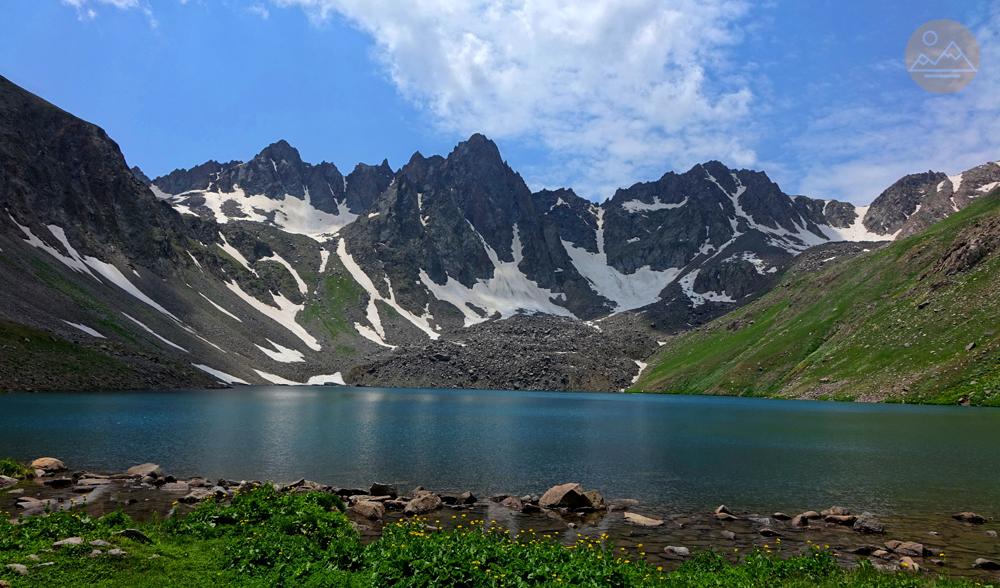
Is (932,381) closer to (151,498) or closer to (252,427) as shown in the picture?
(252,427)

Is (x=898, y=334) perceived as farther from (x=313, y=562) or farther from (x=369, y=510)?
(x=313, y=562)

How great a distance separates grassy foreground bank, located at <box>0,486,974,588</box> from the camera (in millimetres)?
15508

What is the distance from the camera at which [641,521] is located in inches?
1235

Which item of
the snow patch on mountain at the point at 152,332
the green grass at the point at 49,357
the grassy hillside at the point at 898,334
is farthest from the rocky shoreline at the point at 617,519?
the snow patch on mountain at the point at 152,332

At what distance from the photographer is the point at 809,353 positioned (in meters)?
166

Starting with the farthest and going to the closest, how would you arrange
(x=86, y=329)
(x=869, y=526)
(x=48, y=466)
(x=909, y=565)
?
(x=86, y=329) → (x=48, y=466) → (x=869, y=526) → (x=909, y=565)

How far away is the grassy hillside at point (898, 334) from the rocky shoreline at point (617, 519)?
9597 centimetres

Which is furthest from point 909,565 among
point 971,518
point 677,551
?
point 971,518

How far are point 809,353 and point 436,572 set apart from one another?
176 m

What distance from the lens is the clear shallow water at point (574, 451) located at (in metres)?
41.4

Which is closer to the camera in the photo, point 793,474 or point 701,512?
point 701,512

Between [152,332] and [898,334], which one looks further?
[152,332]

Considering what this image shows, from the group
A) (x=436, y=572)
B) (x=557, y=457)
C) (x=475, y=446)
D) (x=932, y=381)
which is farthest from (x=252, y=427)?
(x=932, y=381)

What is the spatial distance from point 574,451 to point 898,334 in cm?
11677
